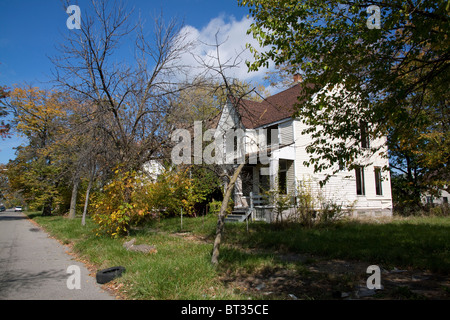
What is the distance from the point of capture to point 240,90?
21.9 ft

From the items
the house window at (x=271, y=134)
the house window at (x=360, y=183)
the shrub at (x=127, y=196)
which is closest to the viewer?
the shrub at (x=127, y=196)

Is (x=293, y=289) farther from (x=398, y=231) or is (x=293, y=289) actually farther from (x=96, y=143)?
(x=96, y=143)

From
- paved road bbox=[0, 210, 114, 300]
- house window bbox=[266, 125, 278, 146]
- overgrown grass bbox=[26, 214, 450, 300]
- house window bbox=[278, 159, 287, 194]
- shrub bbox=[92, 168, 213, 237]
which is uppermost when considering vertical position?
house window bbox=[266, 125, 278, 146]

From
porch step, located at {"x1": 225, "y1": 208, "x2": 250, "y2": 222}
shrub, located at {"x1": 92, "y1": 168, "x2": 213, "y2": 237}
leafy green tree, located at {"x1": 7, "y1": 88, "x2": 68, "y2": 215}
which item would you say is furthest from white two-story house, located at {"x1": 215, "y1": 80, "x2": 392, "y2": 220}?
leafy green tree, located at {"x1": 7, "y1": 88, "x2": 68, "y2": 215}

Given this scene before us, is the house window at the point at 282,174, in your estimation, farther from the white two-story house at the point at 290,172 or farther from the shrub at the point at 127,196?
the shrub at the point at 127,196

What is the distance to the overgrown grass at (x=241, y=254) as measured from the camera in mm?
4836

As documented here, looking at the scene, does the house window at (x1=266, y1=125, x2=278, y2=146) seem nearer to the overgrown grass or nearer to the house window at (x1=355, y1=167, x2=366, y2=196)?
the house window at (x1=355, y1=167, x2=366, y2=196)

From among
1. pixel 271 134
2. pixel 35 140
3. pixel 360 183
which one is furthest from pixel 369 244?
pixel 35 140

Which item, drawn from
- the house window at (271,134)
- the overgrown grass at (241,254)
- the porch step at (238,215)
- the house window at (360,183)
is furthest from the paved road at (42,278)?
the house window at (360,183)

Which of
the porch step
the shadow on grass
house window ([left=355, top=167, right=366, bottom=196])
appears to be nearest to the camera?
the shadow on grass

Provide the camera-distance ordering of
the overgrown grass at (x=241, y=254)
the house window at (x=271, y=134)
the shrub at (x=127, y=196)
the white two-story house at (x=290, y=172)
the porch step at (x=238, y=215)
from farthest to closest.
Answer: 1. the house window at (x=271, y=134)
2. the white two-story house at (x=290, y=172)
3. the porch step at (x=238, y=215)
4. the shrub at (x=127, y=196)
5. the overgrown grass at (x=241, y=254)

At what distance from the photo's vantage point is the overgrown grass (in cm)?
484
